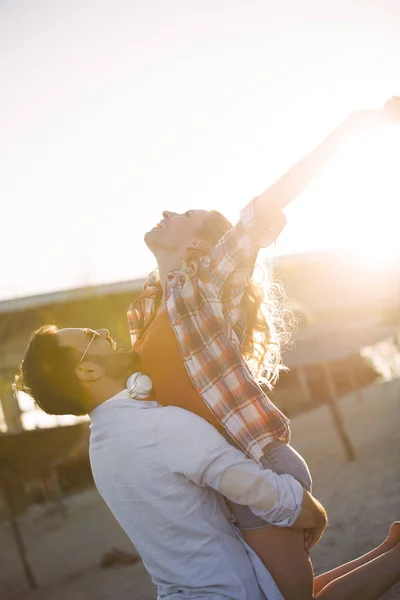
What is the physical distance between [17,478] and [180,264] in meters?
6.09

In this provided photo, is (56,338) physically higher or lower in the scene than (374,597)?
higher

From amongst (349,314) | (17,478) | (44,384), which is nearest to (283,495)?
(44,384)

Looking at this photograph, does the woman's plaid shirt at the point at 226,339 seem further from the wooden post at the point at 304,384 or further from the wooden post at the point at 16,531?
the wooden post at the point at 304,384

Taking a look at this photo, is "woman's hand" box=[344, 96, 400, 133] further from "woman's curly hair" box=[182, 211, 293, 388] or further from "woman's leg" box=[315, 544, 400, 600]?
"woman's leg" box=[315, 544, 400, 600]

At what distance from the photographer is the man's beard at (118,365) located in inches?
78.1

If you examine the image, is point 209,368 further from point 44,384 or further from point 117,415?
point 44,384

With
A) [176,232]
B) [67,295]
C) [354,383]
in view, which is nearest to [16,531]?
[67,295]

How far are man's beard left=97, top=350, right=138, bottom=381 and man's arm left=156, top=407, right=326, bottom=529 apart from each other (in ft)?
0.97

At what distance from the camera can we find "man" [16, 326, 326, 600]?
168 cm

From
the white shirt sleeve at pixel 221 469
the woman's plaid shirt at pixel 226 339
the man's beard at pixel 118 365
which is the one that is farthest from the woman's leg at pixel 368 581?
the man's beard at pixel 118 365

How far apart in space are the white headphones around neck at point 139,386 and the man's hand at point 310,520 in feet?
2.00

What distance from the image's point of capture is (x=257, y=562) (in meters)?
1.81

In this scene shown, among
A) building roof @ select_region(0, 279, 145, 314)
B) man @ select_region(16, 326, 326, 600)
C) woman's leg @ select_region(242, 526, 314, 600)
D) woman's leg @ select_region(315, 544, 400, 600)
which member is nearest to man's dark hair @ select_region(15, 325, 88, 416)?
man @ select_region(16, 326, 326, 600)

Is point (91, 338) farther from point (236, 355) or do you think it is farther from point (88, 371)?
point (236, 355)
